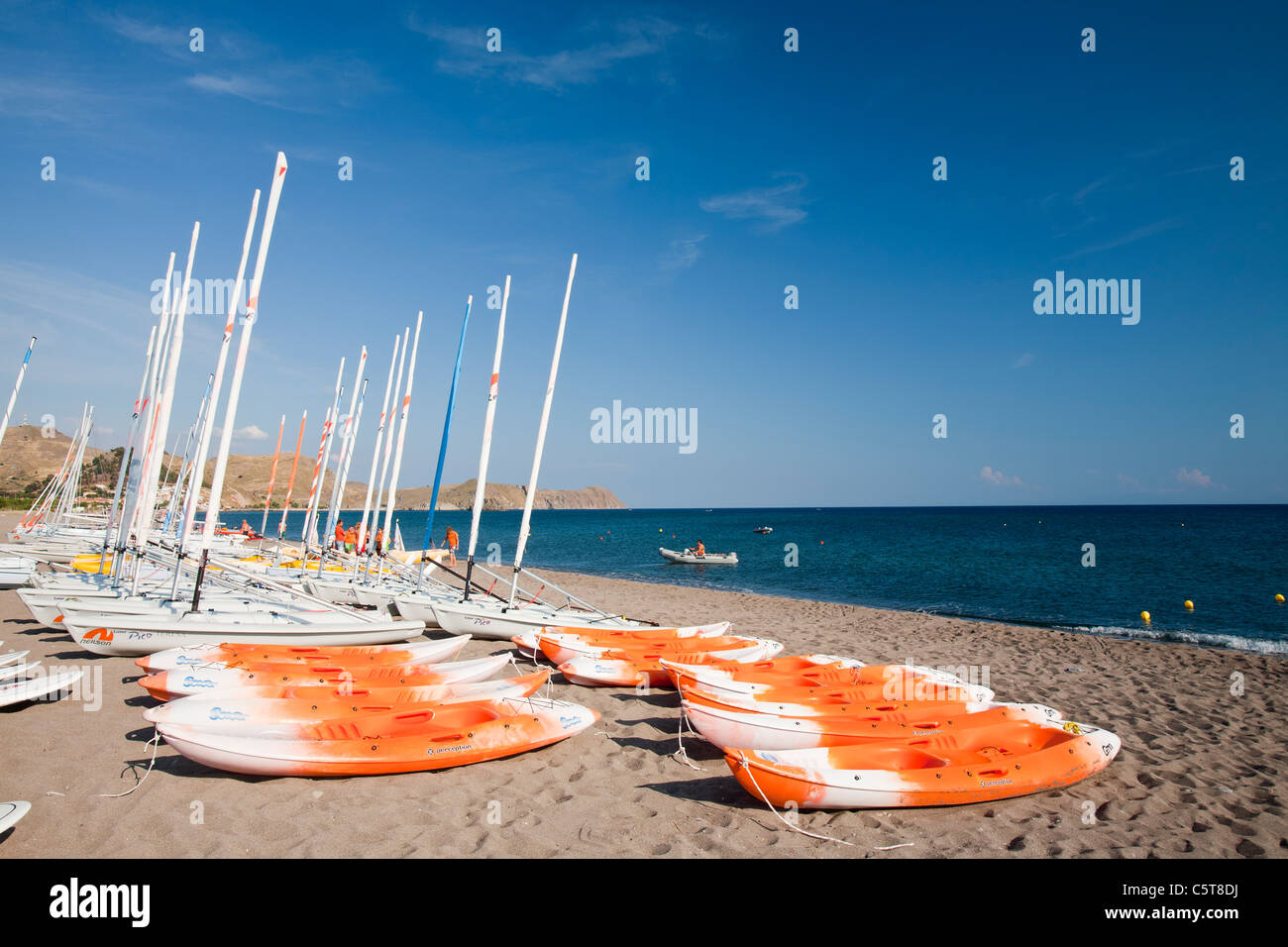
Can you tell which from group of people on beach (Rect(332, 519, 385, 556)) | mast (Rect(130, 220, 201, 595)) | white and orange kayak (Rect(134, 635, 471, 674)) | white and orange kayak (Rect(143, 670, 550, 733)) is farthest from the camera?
group of people on beach (Rect(332, 519, 385, 556))

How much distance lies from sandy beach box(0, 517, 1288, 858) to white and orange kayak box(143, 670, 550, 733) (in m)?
0.63

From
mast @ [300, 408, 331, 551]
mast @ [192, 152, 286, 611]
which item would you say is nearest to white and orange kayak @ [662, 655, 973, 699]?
mast @ [192, 152, 286, 611]

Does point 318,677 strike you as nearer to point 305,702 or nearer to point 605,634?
point 305,702

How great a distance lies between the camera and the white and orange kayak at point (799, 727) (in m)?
7.86

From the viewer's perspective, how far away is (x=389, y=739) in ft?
24.2

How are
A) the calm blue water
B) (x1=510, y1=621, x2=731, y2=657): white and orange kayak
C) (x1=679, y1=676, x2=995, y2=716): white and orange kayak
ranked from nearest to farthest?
(x1=679, y1=676, x2=995, y2=716): white and orange kayak < (x1=510, y1=621, x2=731, y2=657): white and orange kayak < the calm blue water

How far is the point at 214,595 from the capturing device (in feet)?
46.7

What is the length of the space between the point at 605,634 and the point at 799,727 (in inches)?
241
